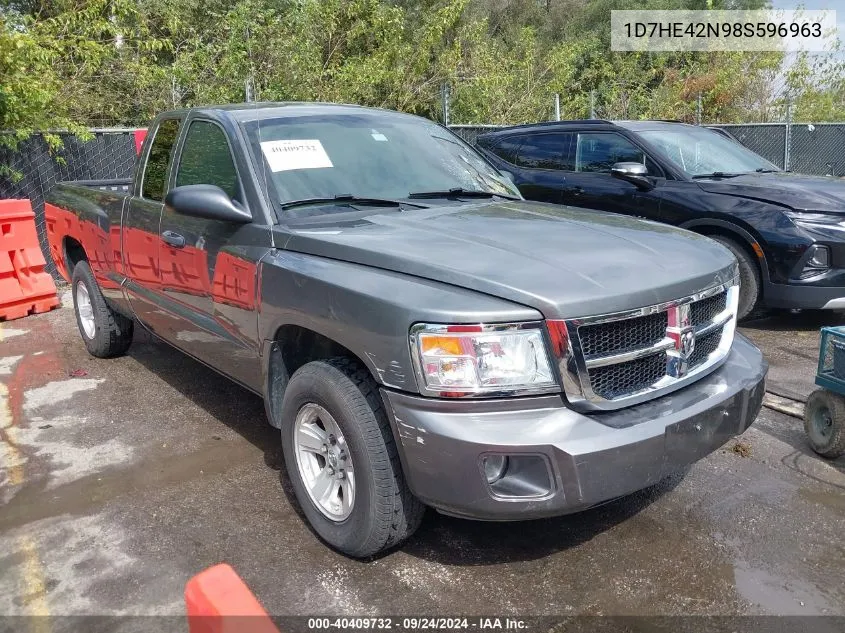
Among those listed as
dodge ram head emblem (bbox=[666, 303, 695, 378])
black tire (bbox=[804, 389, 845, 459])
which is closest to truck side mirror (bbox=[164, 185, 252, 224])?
dodge ram head emblem (bbox=[666, 303, 695, 378])

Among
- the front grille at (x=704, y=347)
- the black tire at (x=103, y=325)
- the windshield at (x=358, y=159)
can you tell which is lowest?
the black tire at (x=103, y=325)

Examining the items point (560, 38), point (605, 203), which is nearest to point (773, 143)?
point (605, 203)

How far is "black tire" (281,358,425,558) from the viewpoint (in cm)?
278

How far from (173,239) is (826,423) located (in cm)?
366

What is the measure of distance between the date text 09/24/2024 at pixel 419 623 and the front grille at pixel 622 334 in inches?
39.8

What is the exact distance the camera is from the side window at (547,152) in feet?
26.0

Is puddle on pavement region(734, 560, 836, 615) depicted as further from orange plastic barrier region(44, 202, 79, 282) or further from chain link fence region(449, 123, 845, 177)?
chain link fence region(449, 123, 845, 177)

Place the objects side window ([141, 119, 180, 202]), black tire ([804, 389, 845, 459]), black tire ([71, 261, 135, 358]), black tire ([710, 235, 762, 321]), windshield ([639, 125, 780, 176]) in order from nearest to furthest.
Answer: black tire ([804, 389, 845, 459]), side window ([141, 119, 180, 202]), black tire ([71, 261, 135, 358]), black tire ([710, 235, 762, 321]), windshield ([639, 125, 780, 176])

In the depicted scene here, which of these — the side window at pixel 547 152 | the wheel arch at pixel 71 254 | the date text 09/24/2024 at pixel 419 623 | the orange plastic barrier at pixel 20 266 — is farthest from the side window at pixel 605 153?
the orange plastic barrier at pixel 20 266

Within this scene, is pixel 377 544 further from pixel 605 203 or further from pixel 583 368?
pixel 605 203

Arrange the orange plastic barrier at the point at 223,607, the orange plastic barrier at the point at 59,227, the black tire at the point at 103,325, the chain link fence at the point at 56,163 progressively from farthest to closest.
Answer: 1. the chain link fence at the point at 56,163
2. the orange plastic barrier at the point at 59,227
3. the black tire at the point at 103,325
4. the orange plastic barrier at the point at 223,607

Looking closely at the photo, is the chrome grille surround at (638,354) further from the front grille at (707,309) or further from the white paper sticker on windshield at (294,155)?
the white paper sticker on windshield at (294,155)

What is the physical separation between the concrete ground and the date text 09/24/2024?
47mm

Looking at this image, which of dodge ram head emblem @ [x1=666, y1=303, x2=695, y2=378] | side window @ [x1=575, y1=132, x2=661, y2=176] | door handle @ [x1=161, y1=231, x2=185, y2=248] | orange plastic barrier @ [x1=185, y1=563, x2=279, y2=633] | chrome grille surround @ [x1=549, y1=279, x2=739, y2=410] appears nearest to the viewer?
orange plastic barrier @ [x1=185, y1=563, x2=279, y2=633]
